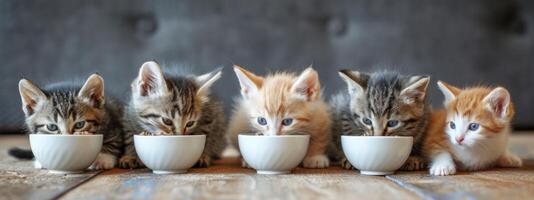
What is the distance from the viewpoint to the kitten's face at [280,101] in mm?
1635

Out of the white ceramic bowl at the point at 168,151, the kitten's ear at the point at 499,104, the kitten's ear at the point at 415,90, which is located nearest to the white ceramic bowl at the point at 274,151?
the white ceramic bowl at the point at 168,151

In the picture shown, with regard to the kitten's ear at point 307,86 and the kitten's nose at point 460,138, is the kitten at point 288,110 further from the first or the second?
the kitten's nose at point 460,138

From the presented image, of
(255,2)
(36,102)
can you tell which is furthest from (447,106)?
(36,102)

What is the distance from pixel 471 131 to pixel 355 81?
40cm

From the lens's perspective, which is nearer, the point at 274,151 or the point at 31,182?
the point at 31,182

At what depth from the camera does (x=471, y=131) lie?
163 cm

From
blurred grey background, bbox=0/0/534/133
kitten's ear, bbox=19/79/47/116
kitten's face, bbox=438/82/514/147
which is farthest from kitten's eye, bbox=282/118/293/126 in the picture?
blurred grey background, bbox=0/0/534/133

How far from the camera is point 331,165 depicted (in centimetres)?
179

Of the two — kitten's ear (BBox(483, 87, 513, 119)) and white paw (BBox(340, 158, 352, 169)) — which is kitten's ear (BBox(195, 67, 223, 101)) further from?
kitten's ear (BBox(483, 87, 513, 119))

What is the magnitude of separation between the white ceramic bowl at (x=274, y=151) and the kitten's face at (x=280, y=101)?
133mm

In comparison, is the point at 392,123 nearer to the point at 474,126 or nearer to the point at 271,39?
the point at 474,126

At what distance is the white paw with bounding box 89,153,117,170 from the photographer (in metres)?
1.61

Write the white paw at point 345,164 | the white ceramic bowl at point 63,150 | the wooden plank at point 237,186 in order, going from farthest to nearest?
the white paw at point 345,164 → the white ceramic bowl at point 63,150 → the wooden plank at point 237,186

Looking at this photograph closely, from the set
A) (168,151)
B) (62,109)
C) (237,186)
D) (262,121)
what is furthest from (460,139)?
(62,109)
